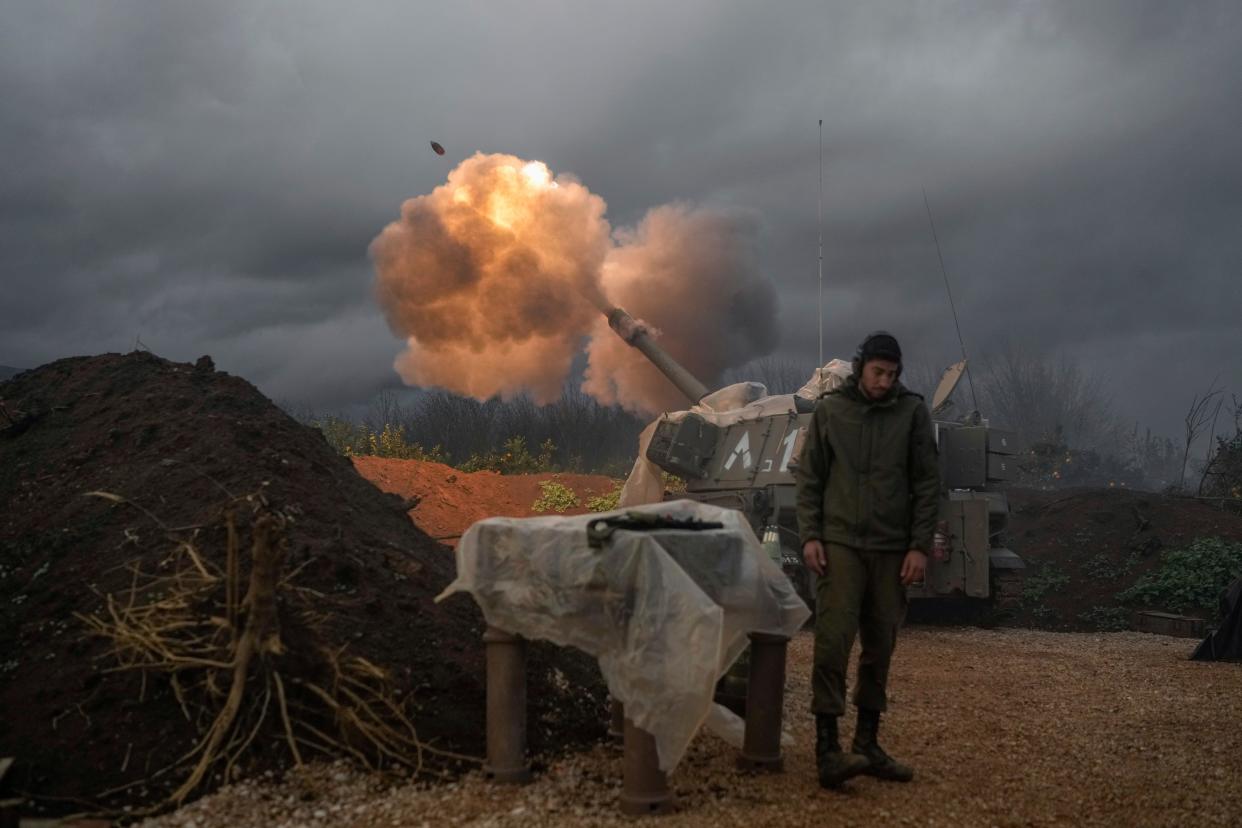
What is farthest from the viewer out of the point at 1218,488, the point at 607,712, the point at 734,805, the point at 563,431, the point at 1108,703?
the point at 563,431

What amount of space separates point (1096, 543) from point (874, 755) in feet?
45.6

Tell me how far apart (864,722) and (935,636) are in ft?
22.9

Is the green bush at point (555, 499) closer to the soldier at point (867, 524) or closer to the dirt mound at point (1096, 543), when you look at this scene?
the dirt mound at point (1096, 543)

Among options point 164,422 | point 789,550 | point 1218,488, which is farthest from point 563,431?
point 164,422

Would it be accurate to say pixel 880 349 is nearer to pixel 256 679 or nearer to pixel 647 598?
pixel 647 598

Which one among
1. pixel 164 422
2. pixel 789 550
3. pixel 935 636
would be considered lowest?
pixel 935 636

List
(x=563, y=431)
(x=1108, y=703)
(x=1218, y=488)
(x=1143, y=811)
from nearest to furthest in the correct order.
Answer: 1. (x=1143, y=811)
2. (x=1108, y=703)
3. (x=1218, y=488)
4. (x=563, y=431)

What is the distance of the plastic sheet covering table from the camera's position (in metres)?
3.76

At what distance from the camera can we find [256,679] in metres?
4.37

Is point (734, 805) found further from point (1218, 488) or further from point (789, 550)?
point (1218, 488)

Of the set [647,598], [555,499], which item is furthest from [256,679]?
[555,499]

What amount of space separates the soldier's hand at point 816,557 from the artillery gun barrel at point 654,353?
32.2 feet

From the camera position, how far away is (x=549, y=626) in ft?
13.6

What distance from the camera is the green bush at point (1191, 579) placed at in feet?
44.1
